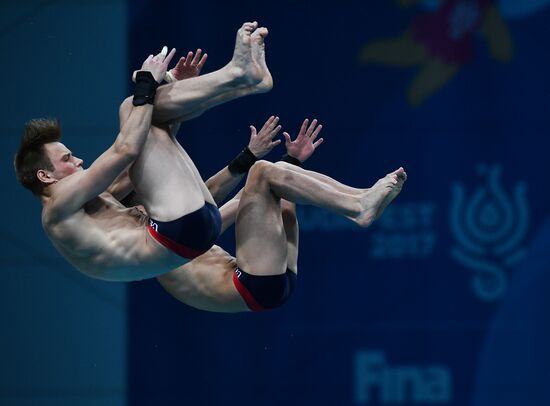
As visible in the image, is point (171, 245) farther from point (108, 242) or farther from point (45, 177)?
point (45, 177)

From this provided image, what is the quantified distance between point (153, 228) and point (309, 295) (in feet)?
A: 8.75

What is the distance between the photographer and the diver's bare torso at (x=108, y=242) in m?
5.14

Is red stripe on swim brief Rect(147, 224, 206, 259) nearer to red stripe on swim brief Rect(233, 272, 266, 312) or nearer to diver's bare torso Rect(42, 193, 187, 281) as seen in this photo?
diver's bare torso Rect(42, 193, 187, 281)

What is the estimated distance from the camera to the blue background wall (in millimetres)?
7652

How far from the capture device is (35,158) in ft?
17.2

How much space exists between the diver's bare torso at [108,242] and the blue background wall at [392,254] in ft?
7.65

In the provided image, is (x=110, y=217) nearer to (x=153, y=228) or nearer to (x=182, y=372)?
(x=153, y=228)

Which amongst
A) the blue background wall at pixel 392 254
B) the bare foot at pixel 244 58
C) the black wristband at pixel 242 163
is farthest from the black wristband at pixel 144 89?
the blue background wall at pixel 392 254

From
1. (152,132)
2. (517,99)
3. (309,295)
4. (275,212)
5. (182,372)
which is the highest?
(517,99)

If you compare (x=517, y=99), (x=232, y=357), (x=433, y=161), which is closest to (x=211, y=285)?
(x=232, y=357)

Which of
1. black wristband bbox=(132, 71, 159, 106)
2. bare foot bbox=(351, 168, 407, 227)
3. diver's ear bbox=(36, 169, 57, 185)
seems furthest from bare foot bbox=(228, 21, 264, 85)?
diver's ear bbox=(36, 169, 57, 185)

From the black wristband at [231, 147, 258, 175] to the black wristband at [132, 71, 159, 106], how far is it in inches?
38.0

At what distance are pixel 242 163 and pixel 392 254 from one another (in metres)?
2.03

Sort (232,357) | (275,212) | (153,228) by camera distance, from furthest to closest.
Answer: (232,357), (275,212), (153,228)
